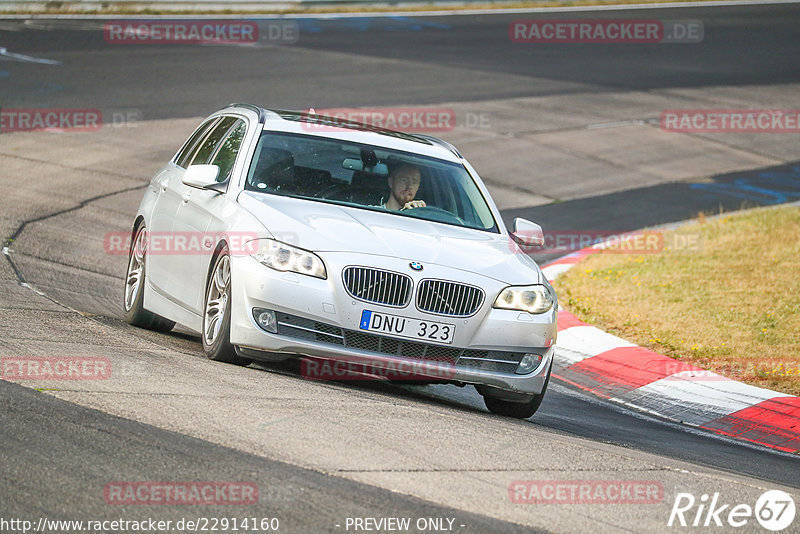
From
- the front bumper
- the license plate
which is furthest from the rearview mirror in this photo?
the license plate

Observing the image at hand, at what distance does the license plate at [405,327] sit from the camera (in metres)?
6.94

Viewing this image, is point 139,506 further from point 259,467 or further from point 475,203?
point 475,203

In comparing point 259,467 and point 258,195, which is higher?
point 258,195

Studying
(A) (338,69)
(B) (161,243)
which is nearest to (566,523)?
(B) (161,243)

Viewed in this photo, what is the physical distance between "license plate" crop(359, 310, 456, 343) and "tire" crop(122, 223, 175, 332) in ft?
8.12

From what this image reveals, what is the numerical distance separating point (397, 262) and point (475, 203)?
1672mm

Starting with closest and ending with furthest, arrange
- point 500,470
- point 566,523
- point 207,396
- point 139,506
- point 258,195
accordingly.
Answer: point 139,506 < point 566,523 < point 500,470 < point 207,396 < point 258,195

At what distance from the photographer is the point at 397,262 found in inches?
277

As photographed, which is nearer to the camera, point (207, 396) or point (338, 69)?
point (207, 396)

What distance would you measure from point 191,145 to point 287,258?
272cm

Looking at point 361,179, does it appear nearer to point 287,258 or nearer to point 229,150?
point 229,150

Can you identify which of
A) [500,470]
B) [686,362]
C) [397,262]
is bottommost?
[686,362]

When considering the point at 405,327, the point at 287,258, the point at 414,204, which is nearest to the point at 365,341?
the point at 405,327

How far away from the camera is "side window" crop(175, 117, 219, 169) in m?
9.30
